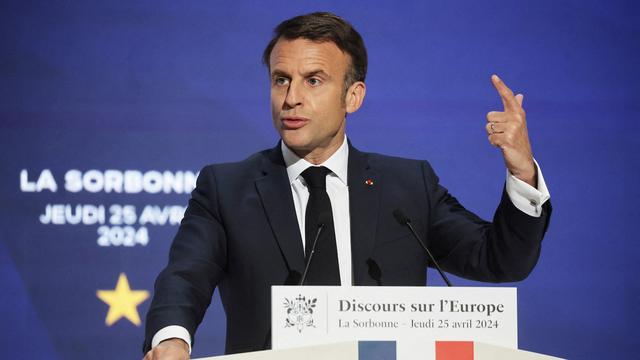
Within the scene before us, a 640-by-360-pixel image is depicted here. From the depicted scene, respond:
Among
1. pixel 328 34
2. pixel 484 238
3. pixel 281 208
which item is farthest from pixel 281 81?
pixel 484 238

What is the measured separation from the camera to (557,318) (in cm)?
356

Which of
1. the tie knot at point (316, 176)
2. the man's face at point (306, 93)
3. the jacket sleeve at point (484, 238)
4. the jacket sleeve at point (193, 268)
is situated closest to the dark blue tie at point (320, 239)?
the tie knot at point (316, 176)

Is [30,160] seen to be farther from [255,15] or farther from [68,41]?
[255,15]

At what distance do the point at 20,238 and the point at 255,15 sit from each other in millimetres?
1426

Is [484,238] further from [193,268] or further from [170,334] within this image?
[170,334]

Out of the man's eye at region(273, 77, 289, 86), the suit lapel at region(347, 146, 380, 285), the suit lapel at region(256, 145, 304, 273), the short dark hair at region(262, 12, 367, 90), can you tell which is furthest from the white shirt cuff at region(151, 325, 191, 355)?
the short dark hair at region(262, 12, 367, 90)

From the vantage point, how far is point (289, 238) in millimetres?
2088

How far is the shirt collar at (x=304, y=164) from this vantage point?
7.34 feet

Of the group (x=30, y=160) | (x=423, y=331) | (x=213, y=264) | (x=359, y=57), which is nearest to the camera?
(x=423, y=331)

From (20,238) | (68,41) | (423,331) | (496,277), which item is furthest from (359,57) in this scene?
(20,238)

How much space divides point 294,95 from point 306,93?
0.05 meters

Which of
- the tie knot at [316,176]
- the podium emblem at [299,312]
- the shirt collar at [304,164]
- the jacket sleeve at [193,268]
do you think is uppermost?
the shirt collar at [304,164]

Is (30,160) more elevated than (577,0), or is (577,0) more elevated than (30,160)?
(577,0)

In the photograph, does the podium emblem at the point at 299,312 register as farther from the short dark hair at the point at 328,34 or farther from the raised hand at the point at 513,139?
the short dark hair at the point at 328,34
